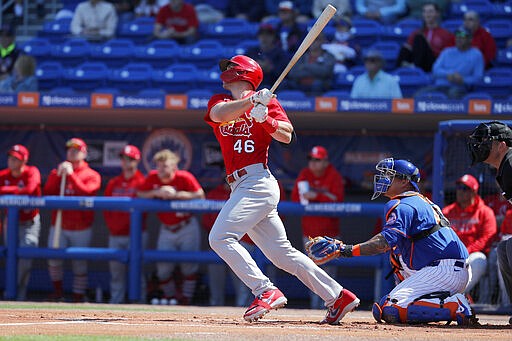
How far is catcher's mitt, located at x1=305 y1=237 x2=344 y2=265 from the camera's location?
18.3 ft

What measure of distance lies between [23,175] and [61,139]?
141 centimetres

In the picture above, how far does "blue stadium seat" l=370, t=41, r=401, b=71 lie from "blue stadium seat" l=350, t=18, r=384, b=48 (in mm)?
276

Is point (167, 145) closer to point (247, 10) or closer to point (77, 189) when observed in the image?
point (77, 189)

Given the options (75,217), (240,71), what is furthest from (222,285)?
(240,71)

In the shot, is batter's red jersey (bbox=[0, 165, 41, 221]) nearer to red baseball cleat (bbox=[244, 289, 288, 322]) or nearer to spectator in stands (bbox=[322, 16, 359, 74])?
spectator in stands (bbox=[322, 16, 359, 74])

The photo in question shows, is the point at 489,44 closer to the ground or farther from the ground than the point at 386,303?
farther from the ground

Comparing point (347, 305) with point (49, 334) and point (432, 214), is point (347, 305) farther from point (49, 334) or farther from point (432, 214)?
point (49, 334)

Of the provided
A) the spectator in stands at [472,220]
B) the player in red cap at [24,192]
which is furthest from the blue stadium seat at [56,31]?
the spectator in stands at [472,220]

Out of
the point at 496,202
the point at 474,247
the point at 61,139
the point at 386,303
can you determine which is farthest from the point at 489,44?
the point at 386,303

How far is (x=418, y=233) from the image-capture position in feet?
19.1

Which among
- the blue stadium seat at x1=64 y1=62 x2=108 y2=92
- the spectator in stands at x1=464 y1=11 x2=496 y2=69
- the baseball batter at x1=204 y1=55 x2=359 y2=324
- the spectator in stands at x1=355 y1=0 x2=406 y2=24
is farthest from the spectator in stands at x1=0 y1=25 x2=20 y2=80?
the baseball batter at x1=204 y1=55 x2=359 y2=324

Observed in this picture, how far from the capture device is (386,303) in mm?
5871

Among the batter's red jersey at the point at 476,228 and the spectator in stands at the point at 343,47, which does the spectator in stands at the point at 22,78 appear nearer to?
the spectator in stands at the point at 343,47

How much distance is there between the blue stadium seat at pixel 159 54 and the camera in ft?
39.6
